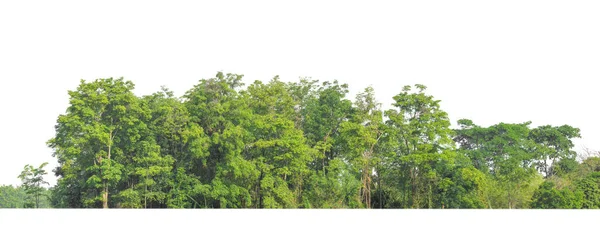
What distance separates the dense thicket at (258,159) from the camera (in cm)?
2588

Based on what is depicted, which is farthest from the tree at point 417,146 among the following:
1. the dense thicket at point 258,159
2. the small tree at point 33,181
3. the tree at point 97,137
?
the small tree at point 33,181

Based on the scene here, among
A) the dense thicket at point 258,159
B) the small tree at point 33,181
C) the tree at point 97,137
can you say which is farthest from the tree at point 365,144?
the small tree at point 33,181

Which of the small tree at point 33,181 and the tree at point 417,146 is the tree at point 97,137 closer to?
the small tree at point 33,181

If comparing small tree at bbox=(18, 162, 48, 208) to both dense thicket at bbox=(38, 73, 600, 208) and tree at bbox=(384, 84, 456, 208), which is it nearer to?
dense thicket at bbox=(38, 73, 600, 208)

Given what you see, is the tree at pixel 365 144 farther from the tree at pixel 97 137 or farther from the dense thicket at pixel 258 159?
the tree at pixel 97 137

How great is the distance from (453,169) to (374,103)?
201 inches

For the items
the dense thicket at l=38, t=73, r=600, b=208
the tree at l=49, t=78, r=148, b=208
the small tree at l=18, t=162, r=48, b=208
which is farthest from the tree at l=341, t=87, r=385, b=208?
the small tree at l=18, t=162, r=48, b=208

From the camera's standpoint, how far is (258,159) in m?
26.9

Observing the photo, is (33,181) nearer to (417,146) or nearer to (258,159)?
(258,159)

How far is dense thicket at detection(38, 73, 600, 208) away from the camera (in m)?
25.9

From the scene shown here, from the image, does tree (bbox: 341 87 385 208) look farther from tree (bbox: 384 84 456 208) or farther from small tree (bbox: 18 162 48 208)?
small tree (bbox: 18 162 48 208)

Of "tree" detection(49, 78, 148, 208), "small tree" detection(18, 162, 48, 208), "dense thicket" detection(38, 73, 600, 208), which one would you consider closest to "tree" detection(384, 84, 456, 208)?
"dense thicket" detection(38, 73, 600, 208)

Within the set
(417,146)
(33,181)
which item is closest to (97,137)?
(33,181)

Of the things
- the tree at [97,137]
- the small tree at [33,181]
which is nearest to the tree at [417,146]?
the tree at [97,137]
